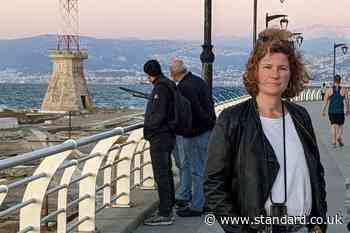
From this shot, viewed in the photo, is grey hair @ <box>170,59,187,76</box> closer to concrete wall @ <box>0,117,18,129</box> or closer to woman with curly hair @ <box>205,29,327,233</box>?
woman with curly hair @ <box>205,29,327,233</box>

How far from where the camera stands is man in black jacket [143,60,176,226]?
8.41 meters

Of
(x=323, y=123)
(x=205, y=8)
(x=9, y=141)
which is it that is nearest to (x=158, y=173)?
(x=205, y=8)

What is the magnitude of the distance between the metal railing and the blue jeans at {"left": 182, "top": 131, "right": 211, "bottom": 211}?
785 millimetres

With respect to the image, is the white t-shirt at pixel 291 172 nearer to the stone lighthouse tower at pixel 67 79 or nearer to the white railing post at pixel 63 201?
the white railing post at pixel 63 201

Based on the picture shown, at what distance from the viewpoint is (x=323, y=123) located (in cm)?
2748

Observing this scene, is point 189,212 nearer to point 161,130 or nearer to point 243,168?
point 161,130

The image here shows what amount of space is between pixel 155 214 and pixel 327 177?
437 centimetres

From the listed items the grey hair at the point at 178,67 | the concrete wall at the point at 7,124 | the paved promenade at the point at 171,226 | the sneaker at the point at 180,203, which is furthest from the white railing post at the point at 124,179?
the concrete wall at the point at 7,124

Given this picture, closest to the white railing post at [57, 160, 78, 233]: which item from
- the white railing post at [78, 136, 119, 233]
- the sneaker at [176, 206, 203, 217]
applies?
the white railing post at [78, 136, 119, 233]

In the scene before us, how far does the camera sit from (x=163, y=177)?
8688 mm

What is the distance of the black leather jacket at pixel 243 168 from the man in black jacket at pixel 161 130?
4662 millimetres

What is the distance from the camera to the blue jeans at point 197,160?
9.24m

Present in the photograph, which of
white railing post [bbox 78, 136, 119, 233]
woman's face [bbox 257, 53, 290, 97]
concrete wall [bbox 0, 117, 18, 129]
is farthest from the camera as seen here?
concrete wall [bbox 0, 117, 18, 129]

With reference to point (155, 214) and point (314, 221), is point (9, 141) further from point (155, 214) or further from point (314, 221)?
point (314, 221)
